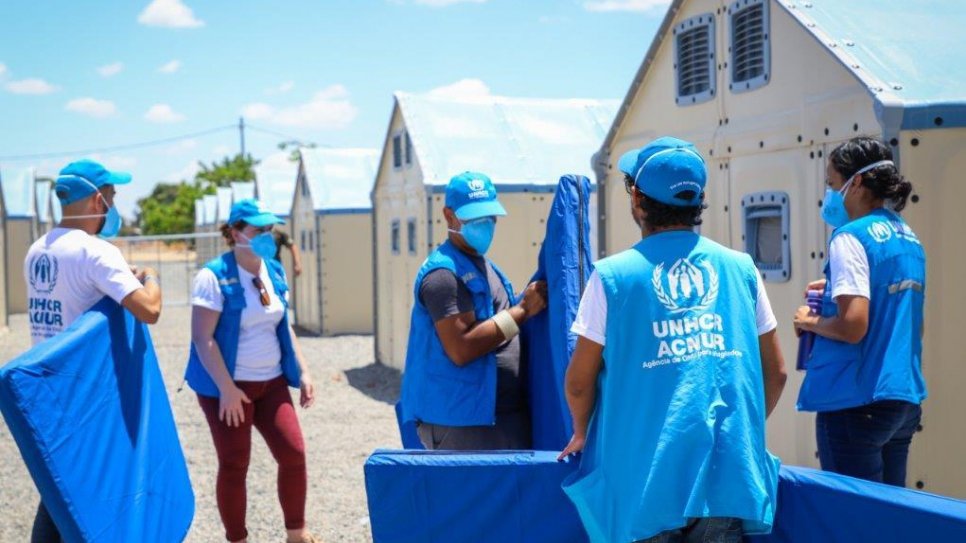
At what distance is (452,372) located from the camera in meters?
3.82

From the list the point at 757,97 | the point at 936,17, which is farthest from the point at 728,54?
the point at 936,17

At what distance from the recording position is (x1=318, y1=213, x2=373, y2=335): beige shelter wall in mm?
18469

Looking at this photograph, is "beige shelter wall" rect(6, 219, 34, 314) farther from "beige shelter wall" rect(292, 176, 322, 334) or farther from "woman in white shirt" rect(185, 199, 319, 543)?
"woman in white shirt" rect(185, 199, 319, 543)

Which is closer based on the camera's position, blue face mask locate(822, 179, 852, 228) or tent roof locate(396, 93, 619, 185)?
blue face mask locate(822, 179, 852, 228)

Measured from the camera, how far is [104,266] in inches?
158

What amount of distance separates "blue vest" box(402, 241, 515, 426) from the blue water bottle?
4.24 ft

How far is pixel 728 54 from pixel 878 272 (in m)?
3.20

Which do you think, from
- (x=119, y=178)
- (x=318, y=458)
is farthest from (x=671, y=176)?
(x=318, y=458)

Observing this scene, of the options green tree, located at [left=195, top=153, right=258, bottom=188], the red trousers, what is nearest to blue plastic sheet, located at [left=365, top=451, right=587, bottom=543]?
the red trousers

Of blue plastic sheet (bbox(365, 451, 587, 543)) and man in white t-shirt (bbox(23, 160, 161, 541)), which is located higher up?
man in white t-shirt (bbox(23, 160, 161, 541))

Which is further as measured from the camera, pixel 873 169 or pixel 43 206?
pixel 43 206

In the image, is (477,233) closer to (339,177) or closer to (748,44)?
(748,44)

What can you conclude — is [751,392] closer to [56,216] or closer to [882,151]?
[882,151]

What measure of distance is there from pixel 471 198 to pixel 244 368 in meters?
1.76
